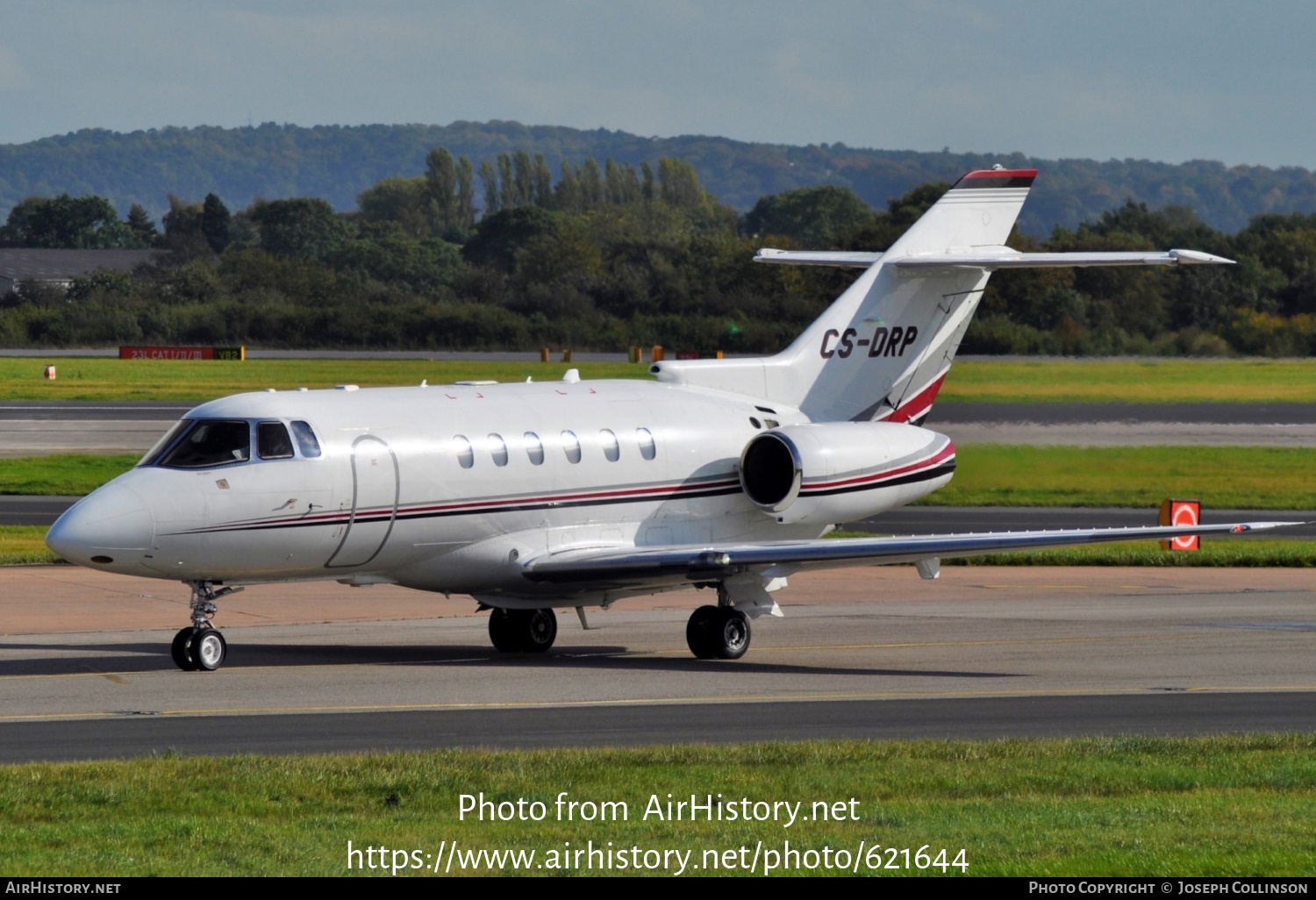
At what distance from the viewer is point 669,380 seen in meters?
25.3

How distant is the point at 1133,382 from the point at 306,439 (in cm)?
5475

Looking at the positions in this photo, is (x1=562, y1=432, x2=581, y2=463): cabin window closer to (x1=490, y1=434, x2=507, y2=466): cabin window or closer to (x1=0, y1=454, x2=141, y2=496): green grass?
(x1=490, y1=434, x2=507, y2=466): cabin window

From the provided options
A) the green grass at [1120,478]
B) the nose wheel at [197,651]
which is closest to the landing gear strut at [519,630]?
the nose wheel at [197,651]

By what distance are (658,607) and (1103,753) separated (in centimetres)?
1417

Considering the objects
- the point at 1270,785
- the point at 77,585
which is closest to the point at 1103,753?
the point at 1270,785

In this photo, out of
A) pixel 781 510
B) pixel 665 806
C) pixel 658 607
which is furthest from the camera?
pixel 658 607

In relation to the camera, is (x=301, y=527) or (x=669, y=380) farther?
(x=669, y=380)

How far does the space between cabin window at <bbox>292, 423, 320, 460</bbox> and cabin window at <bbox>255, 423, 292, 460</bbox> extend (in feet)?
0.34

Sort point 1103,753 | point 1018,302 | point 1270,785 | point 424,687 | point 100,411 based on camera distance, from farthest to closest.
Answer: point 100,411 < point 1018,302 < point 424,687 < point 1103,753 < point 1270,785

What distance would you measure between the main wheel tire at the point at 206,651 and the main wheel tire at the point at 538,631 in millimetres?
4172

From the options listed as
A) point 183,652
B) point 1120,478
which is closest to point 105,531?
point 183,652

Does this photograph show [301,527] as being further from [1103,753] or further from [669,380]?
[1103,753]

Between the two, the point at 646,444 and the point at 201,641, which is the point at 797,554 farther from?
the point at 201,641

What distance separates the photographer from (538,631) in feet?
77.7
